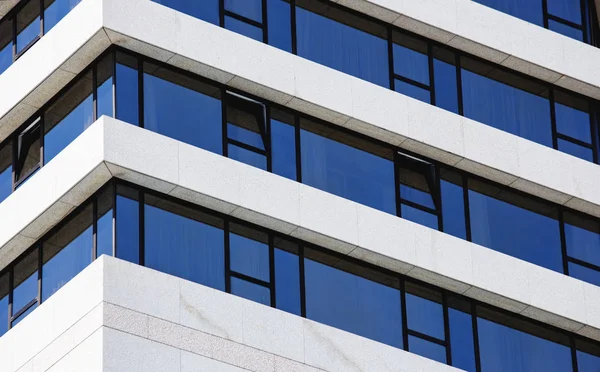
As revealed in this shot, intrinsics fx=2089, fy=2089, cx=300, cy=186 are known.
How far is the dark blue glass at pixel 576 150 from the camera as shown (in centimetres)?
4466

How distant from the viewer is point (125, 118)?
38594 millimetres

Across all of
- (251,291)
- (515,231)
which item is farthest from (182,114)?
(515,231)

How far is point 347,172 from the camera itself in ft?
135

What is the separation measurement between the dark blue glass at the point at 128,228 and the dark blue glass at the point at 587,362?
10.2 meters

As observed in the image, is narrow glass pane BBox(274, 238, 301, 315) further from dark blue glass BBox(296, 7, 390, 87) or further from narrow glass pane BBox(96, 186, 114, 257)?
dark blue glass BBox(296, 7, 390, 87)

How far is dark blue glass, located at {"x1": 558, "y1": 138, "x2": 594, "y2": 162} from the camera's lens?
44.7 meters

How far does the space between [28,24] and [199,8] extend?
3928 millimetres

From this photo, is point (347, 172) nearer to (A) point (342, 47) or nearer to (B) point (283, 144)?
(B) point (283, 144)

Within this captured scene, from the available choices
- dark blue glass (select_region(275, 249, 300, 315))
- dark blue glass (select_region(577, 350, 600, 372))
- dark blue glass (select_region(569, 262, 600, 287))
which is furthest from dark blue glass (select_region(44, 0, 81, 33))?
dark blue glass (select_region(577, 350, 600, 372))

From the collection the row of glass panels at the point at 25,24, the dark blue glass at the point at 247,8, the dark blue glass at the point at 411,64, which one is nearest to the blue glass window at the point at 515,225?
the dark blue glass at the point at 411,64

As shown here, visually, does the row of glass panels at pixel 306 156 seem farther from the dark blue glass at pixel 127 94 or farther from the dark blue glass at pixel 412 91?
the dark blue glass at pixel 412 91

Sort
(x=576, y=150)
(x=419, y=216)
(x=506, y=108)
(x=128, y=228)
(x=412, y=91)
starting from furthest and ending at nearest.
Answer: (x=576, y=150) < (x=506, y=108) < (x=412, y=91) < (x=419, y=216) < (x=128, y=228)

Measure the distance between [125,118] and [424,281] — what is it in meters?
6.89

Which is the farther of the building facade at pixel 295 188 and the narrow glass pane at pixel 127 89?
the narrow glass pane at pixel 127 89
